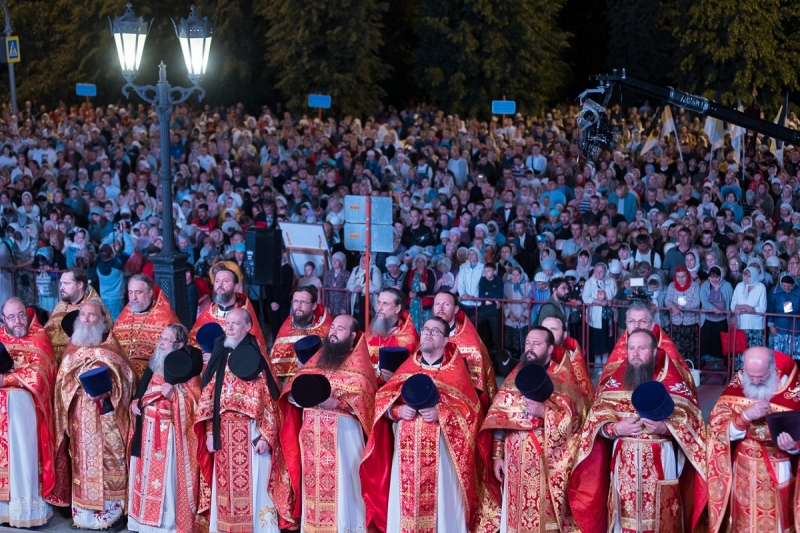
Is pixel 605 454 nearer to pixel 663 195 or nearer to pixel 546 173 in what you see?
pixel 663 195

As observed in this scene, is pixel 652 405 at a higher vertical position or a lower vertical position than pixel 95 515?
higher

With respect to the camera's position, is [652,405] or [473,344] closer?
[652,405]

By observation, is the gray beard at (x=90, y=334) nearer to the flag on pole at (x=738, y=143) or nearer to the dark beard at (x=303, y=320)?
the dark beard at (x=303, y=320)

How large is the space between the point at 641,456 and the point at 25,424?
4792mm

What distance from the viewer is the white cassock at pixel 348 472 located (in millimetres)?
9258

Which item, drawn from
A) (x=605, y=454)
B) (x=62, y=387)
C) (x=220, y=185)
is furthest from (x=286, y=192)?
(x=605, y=454)

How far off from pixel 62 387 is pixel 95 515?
3.39ft

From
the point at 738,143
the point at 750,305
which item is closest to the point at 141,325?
the point at 750,305

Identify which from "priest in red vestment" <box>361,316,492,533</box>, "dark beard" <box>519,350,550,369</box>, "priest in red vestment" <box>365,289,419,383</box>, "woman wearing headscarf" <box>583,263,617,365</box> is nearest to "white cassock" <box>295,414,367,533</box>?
"priest in red vestment" <box>361,316,492,533</box>

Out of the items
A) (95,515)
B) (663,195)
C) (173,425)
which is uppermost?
(663,195)

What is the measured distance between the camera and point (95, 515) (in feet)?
32.6

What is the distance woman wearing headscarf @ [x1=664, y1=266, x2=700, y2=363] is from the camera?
13352 mm

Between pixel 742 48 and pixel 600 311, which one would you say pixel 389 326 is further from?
pixel 742 48

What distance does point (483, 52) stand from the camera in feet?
109
